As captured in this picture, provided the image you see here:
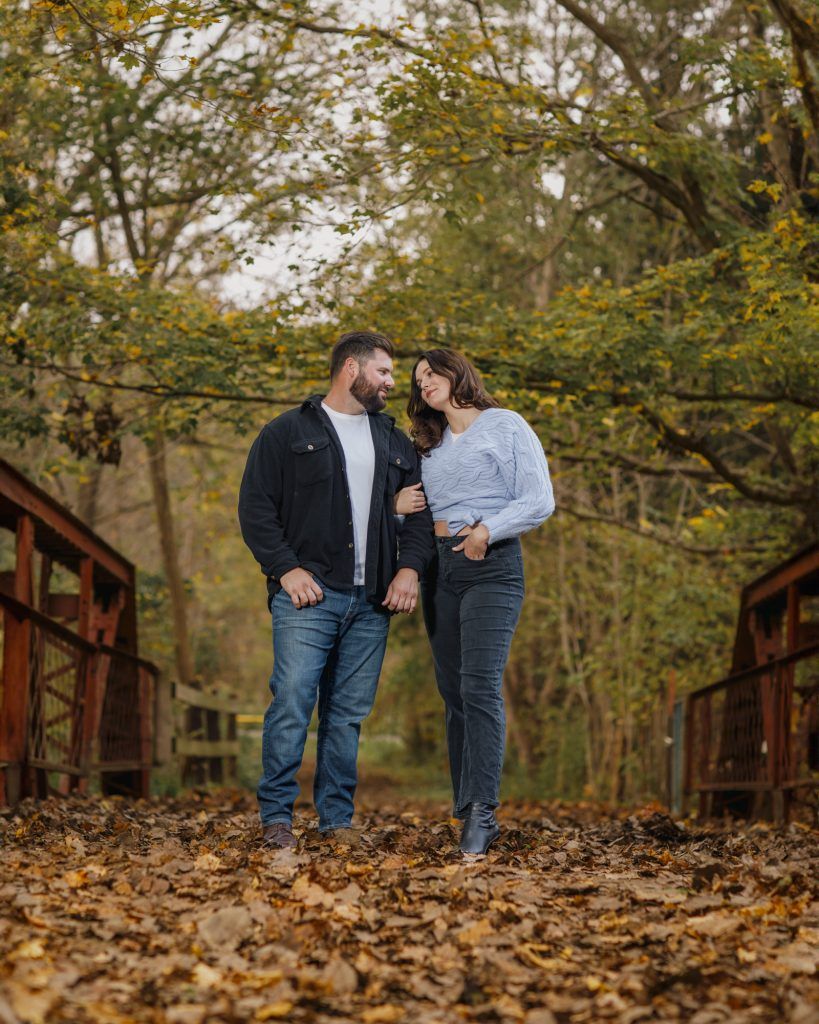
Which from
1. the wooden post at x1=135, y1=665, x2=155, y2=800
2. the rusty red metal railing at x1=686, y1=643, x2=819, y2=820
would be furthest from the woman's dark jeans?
the wooden post at x1=135, y1=665, x2=155, y2=800

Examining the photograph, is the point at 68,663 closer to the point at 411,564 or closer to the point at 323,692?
the point at 323,692

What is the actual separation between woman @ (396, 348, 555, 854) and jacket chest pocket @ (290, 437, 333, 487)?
0.33 m

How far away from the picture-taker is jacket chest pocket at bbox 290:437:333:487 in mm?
5012

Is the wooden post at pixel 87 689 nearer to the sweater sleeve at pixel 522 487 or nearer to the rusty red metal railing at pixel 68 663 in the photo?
the rusty red metal railing at pixel 68 663

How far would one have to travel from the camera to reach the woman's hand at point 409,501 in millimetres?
5078

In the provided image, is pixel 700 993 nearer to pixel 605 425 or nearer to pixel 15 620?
pixel 15 620

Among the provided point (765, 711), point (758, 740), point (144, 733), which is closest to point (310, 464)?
point (765, 711)

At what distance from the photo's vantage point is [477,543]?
15.8 feet

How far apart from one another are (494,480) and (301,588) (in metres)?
0.86

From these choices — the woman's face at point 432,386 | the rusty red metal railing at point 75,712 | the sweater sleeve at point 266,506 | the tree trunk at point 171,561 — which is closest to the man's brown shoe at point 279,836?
the sweater sleeve at point 266,506

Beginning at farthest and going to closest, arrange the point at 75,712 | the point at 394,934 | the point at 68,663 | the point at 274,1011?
the point at 68,663 < the point at 75,712 < the point at 394,934 < the point at 274,1011

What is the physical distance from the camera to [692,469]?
12.1 m

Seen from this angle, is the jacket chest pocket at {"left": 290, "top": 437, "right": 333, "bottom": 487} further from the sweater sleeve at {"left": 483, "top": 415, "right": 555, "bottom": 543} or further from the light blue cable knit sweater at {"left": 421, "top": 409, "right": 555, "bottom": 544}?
the sweater sleeve at {"left": 483, "top": 415, "right": 555, "bottom": 543}

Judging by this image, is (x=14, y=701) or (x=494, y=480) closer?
(x=494, y=480)
